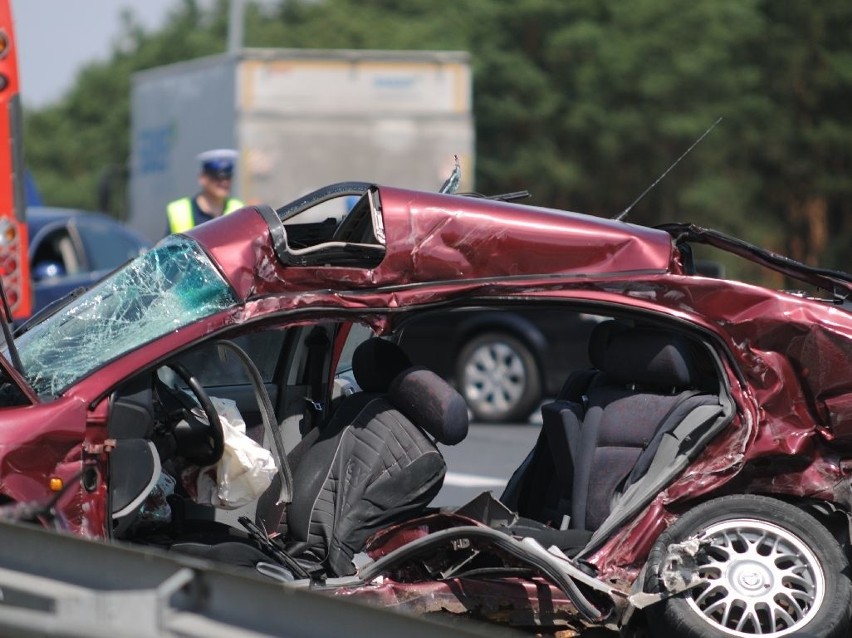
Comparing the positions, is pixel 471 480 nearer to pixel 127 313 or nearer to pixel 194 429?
pixel 194 429

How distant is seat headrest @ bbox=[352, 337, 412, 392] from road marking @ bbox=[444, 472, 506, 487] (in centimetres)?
418

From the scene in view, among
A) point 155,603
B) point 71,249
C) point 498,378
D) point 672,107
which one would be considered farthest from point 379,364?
point 672,107

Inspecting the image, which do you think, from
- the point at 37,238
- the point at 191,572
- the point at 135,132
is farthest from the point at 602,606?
the point at 135,132

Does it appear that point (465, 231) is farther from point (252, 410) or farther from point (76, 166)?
point (76, 166)

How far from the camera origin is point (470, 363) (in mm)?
14148

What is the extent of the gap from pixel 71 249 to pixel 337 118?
16.8ft

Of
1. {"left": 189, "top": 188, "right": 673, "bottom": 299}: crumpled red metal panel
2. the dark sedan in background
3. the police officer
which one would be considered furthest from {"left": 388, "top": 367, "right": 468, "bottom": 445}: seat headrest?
the dark sedan in background

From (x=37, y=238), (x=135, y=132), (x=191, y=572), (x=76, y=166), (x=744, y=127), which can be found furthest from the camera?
(x=76, y=166)

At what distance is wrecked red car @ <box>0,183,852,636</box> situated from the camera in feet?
17.1

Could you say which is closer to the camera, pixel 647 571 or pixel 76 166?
pixel 647 571

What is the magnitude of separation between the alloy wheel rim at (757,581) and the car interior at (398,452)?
0.29 m

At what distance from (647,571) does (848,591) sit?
63 cm

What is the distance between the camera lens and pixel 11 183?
11148 millimetres

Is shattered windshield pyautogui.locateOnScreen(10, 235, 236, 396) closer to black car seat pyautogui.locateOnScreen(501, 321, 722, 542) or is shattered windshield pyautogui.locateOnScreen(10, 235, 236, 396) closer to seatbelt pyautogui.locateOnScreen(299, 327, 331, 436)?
seatbelt pyautogui.locateOnScreen(299, 327, 331, 436)
